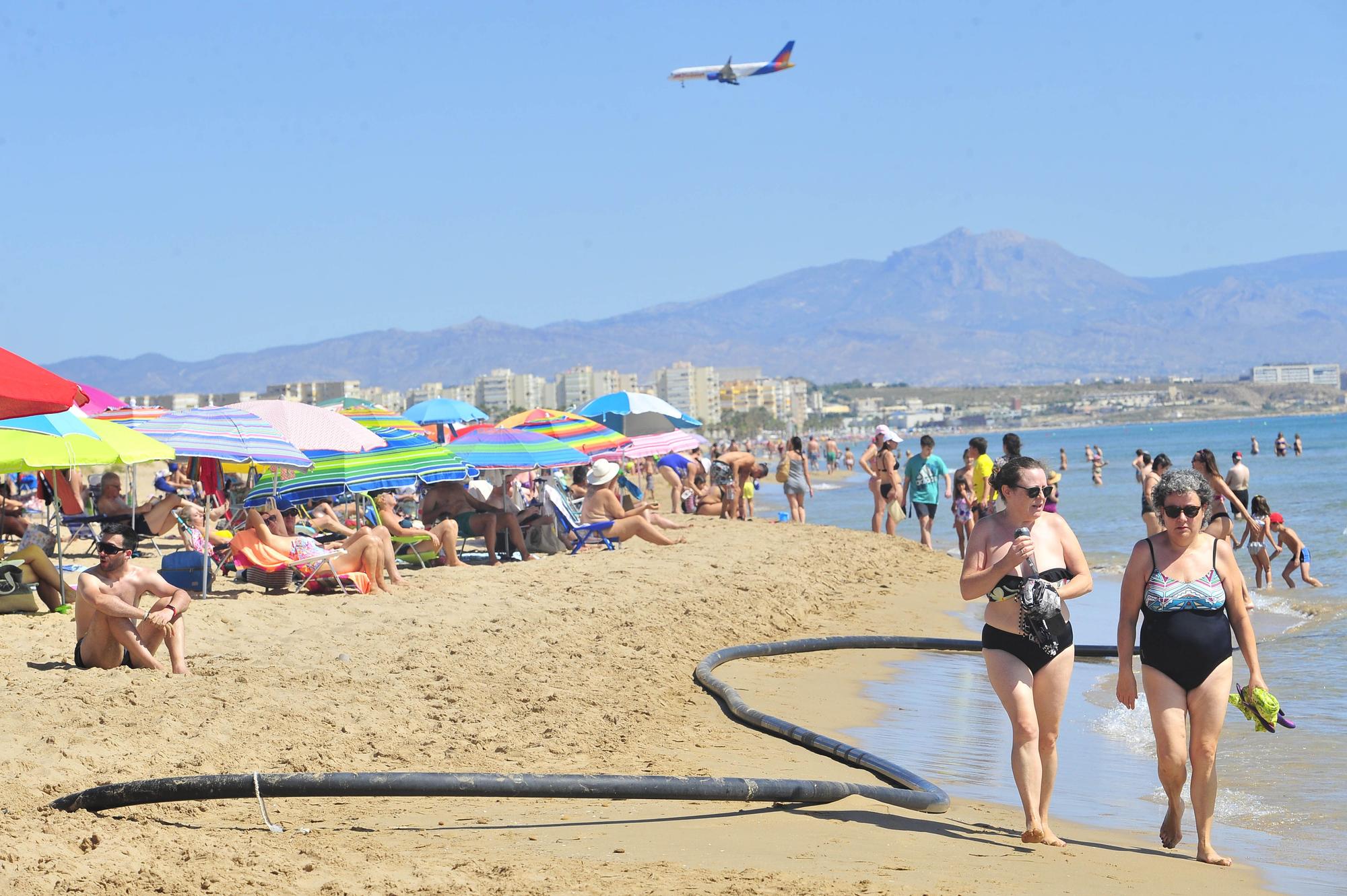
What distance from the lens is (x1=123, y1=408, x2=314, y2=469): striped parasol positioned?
10219 millimetres

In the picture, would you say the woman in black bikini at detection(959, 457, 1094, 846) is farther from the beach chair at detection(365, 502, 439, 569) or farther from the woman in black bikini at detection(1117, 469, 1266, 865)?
the beach chair at detection(365, 502, 439, 569)

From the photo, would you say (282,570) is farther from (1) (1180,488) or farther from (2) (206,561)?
(1) (1180,488)

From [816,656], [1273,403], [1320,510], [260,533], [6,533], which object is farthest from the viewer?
[1273,403]

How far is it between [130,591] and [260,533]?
371 cm

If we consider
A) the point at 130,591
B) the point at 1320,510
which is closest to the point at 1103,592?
the point at 130,591

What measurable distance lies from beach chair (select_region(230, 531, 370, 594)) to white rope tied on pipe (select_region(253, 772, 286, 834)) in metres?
5.89

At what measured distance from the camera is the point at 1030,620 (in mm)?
4680

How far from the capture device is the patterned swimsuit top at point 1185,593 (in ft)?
15.0

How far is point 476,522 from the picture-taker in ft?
44.9

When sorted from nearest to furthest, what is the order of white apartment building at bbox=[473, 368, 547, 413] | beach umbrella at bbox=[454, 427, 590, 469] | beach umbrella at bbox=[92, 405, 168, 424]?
beach umbrella at bbox=[454, 427, 590, 469]
beach umbrella at bbox=[92, 405, 168, 424]
white apartment building at bbox=[473, 368, 547, 413]

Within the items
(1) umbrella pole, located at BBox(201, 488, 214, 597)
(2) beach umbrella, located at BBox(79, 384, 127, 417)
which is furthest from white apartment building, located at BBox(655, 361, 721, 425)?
(1) umbrella pole, located at BBox(201, 488, 214, 597)

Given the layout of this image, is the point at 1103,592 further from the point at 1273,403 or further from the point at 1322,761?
the point at 1273,403

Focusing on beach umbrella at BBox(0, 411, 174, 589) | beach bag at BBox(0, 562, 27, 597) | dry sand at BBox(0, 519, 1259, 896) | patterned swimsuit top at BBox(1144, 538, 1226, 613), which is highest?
beach umbrella at BBox(0, 411, 174, 589)

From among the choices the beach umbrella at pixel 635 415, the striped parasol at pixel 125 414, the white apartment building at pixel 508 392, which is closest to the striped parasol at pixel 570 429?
the beach umbrella at pixel 635 415
